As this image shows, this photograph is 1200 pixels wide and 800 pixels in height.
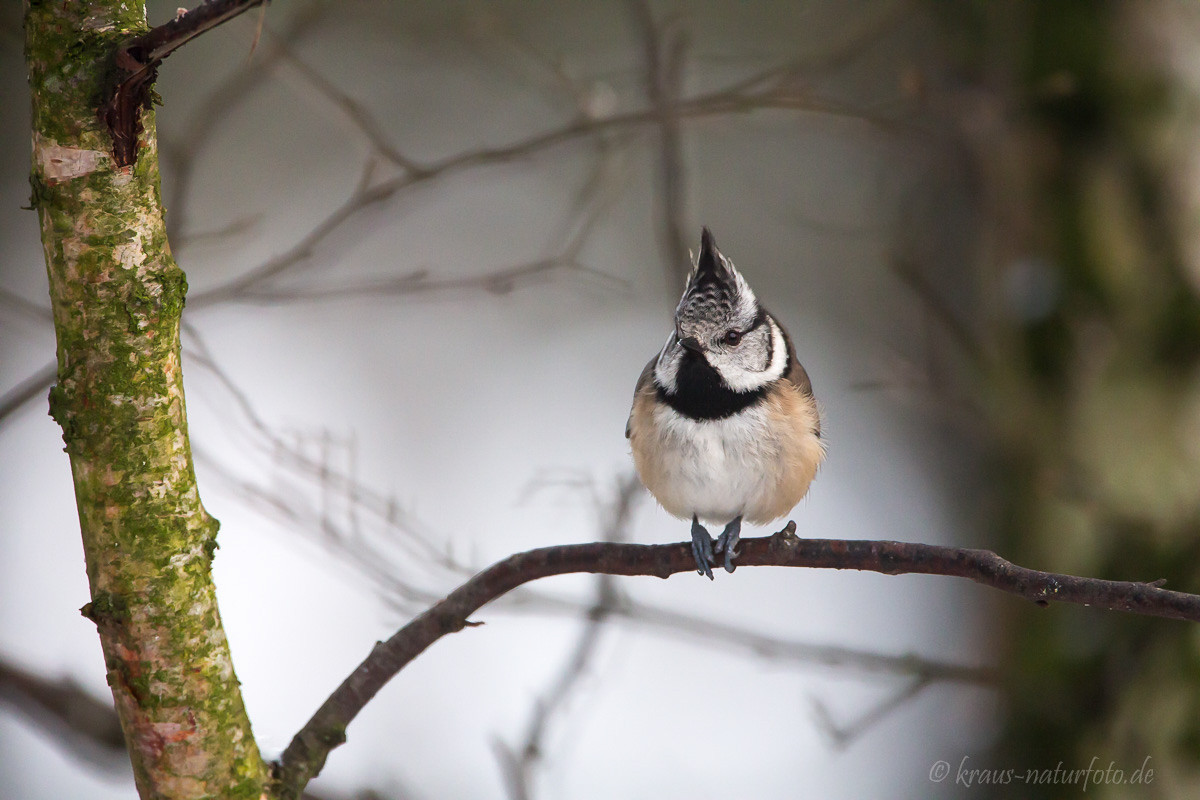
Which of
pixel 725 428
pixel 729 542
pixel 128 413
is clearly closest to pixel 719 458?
pixel 725 428

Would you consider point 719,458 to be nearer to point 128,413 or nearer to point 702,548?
point 702,548

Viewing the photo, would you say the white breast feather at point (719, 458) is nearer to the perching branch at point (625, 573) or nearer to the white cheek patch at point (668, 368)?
the white cheek patch at point (668, 368)

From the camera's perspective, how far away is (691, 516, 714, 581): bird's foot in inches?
67.0

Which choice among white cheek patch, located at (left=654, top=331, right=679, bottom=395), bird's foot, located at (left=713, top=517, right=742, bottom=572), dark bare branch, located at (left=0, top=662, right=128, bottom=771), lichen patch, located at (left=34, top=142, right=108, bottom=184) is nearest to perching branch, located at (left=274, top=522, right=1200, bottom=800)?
bird's foot, located at (left=713, top=517, right=742, bottom=572)

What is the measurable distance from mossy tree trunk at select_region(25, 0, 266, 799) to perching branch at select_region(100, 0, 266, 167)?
19 millimetres

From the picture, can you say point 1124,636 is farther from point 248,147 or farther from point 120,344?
point 248,147


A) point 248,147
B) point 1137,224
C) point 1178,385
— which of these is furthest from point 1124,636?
point 248,147

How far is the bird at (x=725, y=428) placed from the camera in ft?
6.62

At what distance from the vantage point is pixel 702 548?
1.88m

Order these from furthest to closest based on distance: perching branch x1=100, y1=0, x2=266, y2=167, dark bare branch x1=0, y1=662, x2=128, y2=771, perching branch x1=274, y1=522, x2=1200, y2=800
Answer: dark bare branch x1=0, y1=662, x2=128, y2=771, perching branch x1=274, y1=522, x2=1200, y2=800, perching branch x1=100, y1=0, x2=266, y2=167

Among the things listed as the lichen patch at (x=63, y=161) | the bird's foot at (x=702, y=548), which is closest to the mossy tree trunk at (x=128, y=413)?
the lichen patch at (x=63, y=161)

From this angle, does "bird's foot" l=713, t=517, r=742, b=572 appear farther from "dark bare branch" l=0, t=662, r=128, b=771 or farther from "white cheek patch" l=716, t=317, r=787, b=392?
"dark bare branch" l=0, t=662, r=128, b=771

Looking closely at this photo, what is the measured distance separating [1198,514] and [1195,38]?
1170 mm

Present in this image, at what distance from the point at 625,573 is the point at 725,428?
2.13 feet
